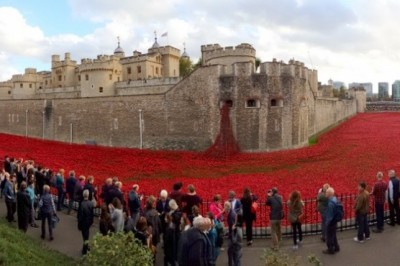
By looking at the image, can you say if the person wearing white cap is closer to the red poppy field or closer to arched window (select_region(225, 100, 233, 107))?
the red poppy field

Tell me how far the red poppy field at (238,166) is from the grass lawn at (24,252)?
267 inches

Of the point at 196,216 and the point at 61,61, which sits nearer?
the point at 196,216

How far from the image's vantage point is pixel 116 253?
7.16m

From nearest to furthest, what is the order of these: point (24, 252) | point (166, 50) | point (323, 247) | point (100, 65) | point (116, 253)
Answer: point (116, 253), point (24, 252), point (323, 247), point (100, 65), point (166, 50)

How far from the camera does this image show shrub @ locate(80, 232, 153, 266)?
7.15m

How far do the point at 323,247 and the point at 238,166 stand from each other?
14648mm

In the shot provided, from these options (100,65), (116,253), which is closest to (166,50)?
(100,65)

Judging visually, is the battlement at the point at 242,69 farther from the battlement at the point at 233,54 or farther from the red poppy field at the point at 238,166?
the battlement at the point at 233,54

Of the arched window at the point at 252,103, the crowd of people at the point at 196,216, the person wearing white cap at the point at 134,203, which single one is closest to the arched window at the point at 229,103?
the arched window at the point at 252,103

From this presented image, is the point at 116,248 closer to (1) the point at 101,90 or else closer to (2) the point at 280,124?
(2) the point at 280,124

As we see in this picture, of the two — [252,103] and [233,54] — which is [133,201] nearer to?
[252,103]

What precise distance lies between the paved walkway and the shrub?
3.11 m

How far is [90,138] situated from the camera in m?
37.5

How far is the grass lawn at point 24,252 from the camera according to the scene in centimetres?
896
